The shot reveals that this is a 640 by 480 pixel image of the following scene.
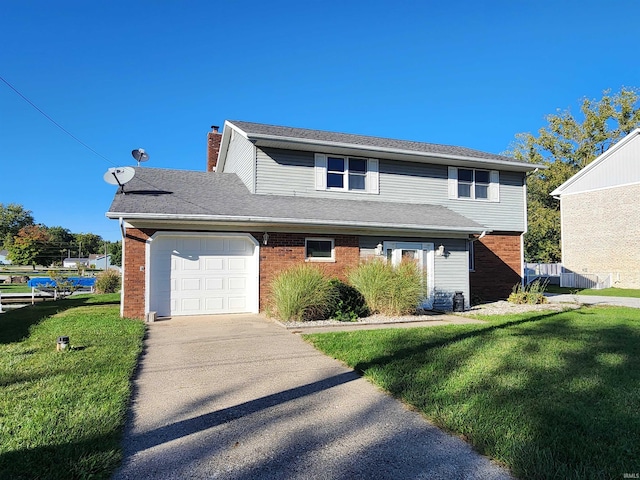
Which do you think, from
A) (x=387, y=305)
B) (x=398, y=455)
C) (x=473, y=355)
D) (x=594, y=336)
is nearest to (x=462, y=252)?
(x=387, y=305)

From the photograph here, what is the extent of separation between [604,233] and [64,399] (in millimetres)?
29252

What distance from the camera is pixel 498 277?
1684cm

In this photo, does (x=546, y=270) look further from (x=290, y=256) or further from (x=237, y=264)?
(x=237, y=264)

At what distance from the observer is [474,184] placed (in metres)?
16.6

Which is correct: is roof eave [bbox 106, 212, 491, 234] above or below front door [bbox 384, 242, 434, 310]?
above

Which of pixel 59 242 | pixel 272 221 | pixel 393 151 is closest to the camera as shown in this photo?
pixel 272 221

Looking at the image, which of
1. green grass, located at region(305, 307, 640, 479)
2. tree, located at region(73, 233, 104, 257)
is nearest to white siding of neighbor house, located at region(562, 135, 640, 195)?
green grass, located at region(305, 307, 640, 479)

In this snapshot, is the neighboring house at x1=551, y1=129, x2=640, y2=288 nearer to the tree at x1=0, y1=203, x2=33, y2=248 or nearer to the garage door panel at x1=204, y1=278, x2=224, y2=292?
the garage door panel at x1=204, y1=278, x2=224, y2=292

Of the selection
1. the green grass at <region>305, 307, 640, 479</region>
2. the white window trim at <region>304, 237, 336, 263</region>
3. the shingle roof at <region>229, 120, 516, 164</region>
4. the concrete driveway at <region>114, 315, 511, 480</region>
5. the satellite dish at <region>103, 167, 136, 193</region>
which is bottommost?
the concrete driveway at <region>114, 315, 511, 480</region>

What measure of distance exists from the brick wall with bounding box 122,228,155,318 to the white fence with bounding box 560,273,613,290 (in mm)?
25458

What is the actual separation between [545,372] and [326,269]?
24.7ft

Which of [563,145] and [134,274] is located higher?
[563,145]

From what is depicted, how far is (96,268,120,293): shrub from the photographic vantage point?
68.2 ft

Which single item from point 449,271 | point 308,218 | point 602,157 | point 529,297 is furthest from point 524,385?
point 602,157
